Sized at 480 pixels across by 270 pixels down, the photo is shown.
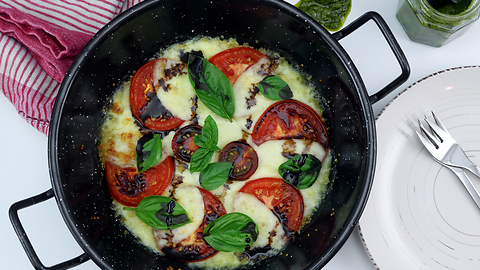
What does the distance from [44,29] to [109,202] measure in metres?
0.84

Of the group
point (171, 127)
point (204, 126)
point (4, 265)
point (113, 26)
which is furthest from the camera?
point (4, 265)

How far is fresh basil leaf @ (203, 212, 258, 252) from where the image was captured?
160cm

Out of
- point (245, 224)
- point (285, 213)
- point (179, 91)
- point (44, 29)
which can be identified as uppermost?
point (44, 29)


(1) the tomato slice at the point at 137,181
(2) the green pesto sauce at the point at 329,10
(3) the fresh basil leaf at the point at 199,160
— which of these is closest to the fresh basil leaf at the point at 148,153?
(1) the tomato slice at the point at 137,181

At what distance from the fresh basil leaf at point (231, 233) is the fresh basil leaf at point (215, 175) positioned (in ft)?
0.46

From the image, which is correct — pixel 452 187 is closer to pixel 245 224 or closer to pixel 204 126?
pixel 245 224

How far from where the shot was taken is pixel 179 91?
5.90 feet

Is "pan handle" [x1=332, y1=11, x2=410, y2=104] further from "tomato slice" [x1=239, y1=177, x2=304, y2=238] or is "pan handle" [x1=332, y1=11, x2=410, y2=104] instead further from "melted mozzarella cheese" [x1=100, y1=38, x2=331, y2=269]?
"tomato slice" [x1=239, y1=177, x2=304, y2=238]

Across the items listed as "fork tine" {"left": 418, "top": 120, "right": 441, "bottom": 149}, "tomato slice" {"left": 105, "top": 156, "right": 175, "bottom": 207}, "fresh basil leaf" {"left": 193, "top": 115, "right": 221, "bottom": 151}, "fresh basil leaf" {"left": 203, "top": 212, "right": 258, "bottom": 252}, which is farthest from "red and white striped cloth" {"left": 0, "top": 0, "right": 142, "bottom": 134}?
"fork tine" {"left": 418, "top": 120, "right": 441, "bottom": 149}

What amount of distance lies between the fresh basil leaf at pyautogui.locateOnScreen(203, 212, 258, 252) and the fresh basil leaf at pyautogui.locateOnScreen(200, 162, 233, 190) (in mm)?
140

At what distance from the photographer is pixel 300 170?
169cm

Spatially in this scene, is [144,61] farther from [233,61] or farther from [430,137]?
[430,137]

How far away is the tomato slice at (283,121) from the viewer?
1.75 m

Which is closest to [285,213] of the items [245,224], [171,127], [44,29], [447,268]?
[245,224]
